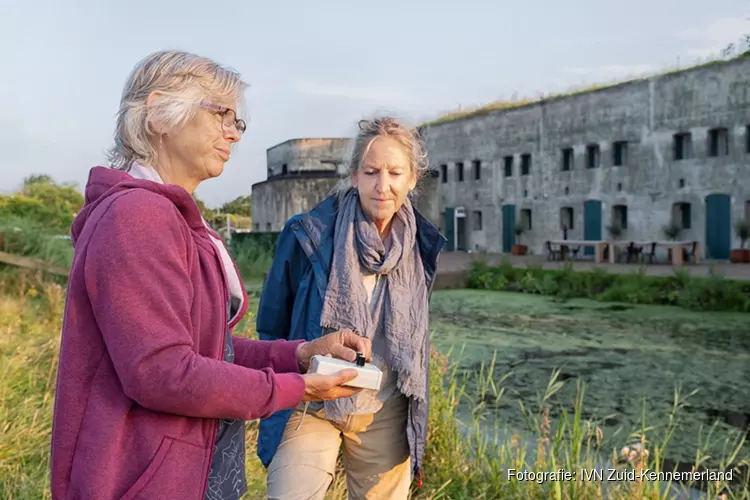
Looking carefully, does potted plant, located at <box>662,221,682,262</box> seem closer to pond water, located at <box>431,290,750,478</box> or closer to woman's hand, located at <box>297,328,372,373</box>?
pond water, located at <box>431,290,750,478</box>

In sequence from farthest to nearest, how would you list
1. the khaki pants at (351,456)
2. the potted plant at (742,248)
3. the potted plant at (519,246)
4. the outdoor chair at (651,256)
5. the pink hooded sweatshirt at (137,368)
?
the potted plant at (519,246) < the outdoor chair at (651,256) < the potted plant at (742,248) < the khaki pants at (351,456) < the pink hooded sweatshirt at (137,368)

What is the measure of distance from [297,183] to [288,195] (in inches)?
21.9

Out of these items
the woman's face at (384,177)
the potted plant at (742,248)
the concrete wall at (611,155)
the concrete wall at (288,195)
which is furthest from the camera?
the concrete wall at (288,195)

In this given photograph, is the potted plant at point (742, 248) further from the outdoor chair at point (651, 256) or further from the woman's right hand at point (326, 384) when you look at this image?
the woman's right hand at point (326, 384)

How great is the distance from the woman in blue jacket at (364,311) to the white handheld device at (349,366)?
2.52 feet

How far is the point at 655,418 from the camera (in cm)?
589

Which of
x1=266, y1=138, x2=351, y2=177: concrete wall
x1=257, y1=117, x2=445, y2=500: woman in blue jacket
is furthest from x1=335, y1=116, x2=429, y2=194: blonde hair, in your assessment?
x1=266, y1=138, x2=351, y2=177: concrete wall

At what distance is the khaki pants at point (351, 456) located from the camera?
2213mm

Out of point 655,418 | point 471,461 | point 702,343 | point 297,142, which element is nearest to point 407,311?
point 471,461

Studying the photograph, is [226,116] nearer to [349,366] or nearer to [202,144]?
[202,144]

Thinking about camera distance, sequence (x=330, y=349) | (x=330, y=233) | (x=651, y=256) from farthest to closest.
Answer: (x=651, y=256)
(x=330, y=233)
(x=330, y=349)

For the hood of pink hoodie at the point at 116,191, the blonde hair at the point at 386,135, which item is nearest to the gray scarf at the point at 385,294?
the blonde hair at the point at 386,135

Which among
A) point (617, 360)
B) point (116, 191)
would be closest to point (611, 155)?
point (617, 360)

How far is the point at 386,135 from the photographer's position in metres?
2.41
